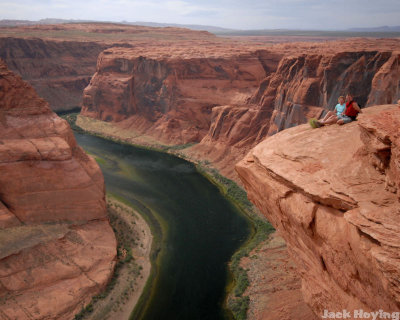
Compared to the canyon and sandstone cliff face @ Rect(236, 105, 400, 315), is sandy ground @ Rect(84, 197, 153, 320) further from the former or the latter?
sandstone cliff face @ Rect(236, 105, 400, 315)

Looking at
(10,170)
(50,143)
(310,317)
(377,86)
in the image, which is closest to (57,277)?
(10,170)

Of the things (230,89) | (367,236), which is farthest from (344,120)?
(230,89)

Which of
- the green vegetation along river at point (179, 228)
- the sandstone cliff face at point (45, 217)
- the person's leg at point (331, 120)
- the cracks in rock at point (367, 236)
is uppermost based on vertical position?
the person's leg at point (331, 120)

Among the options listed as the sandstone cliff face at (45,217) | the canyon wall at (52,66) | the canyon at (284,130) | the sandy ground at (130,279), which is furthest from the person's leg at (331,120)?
the canyon wall at (52,66)

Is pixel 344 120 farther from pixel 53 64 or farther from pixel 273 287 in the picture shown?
pixel 53 64

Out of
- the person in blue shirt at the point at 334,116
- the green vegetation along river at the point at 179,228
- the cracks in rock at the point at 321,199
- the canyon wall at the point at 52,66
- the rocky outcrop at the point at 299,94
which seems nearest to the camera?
the cracks in rock at the point at 321,199

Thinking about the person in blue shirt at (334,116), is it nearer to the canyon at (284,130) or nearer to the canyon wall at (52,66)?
the canyon at (284,130)

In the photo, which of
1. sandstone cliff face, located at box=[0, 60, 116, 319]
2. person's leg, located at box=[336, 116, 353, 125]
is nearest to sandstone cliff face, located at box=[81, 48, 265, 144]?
sandstone cliff face, located at box=[0, 60, 116, 319]
